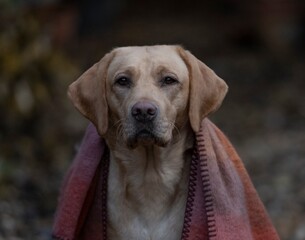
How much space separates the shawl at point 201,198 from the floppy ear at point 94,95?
273mm

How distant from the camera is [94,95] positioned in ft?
16.8

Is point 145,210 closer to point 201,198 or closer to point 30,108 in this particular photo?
point 201,198

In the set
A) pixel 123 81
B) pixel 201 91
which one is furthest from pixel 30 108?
pixel 201 91

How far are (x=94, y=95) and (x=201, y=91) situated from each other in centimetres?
55

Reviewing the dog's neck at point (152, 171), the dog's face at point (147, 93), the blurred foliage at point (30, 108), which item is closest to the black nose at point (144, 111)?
the dog's face at point (147, 93)

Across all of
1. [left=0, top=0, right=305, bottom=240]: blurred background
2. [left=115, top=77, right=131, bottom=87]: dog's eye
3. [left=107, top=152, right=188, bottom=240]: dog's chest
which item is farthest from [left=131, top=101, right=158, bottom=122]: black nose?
[left=0, top=0, right=305, bottom=240]: blurred background

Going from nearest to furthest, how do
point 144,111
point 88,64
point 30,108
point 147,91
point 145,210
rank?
point 144,111 → point 147,91 → point 145,210 → point 30,108 → point 88,64

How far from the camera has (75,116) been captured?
983cm

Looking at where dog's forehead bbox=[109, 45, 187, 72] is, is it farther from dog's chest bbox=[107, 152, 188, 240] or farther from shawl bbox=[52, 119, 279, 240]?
dog's chest bbox=[107, 152, 188, 240]

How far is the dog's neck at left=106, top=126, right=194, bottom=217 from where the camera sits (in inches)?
206

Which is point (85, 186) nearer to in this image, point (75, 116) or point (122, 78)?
point (122, 78)

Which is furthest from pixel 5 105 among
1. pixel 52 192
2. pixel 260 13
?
pixel 260 13

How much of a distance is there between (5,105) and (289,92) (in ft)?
12.7

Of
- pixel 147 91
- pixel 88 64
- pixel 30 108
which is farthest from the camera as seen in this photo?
pixel 88 64
